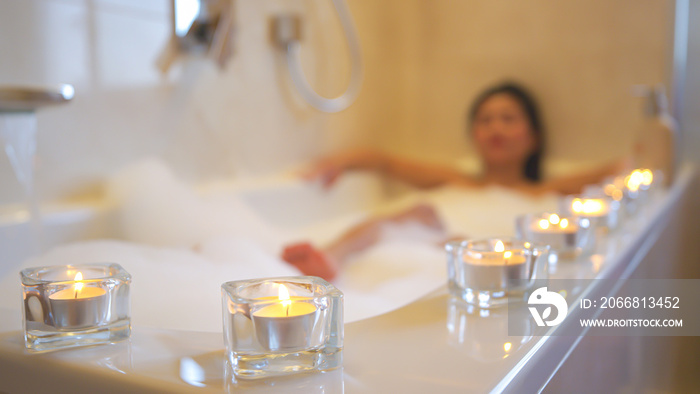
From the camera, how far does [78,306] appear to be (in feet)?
1.41

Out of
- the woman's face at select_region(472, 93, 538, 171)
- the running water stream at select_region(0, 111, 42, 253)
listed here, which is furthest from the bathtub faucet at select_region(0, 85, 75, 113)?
the woman's face at select_region(472, 93, 538, 171)

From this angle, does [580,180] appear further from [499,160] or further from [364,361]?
[364,361]

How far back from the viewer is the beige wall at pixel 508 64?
6.81 ft

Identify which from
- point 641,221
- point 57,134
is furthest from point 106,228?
point 641,221

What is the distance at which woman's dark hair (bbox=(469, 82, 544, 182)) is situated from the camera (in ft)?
7.04

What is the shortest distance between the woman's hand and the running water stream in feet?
2.82

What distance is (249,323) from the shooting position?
0.37 m

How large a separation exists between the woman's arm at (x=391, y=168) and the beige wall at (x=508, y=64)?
0.38 ft

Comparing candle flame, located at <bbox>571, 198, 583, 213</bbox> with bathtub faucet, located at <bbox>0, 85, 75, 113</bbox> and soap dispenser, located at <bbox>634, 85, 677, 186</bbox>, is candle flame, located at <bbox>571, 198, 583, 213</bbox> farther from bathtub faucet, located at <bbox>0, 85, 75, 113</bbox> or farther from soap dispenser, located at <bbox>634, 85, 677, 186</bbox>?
bathtub faucet, located at <bbox>0, 85, 75, 113</bbox>

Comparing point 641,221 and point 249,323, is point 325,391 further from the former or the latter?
point 641,221

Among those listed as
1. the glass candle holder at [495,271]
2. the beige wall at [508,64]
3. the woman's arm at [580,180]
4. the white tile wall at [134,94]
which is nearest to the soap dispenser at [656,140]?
the woman's arm at [580,180]

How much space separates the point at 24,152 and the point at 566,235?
36.8 inches

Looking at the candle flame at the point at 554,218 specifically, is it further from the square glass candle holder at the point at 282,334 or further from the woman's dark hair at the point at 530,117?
the woman's dark hair at the point at 530,117

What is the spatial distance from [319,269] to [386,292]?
19cm
